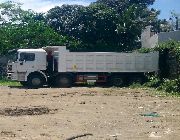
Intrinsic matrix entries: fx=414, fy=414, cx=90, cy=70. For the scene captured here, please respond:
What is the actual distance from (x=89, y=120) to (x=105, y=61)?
1704 cm

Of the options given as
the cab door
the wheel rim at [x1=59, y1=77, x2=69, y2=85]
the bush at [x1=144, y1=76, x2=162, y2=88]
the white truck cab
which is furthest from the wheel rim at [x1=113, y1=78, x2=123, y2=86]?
the cab door

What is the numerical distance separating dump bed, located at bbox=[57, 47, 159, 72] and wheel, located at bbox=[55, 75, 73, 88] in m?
0.49

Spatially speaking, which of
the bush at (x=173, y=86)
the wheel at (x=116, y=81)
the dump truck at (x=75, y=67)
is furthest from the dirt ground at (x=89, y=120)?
the wheel at (x=116, y=81)

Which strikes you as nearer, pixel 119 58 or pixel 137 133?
pixel 137 133

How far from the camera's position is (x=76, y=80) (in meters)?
29.1

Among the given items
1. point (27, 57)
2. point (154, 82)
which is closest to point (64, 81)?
point (27, 57)

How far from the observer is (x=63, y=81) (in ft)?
94.0

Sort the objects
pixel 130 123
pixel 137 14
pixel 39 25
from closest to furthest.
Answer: pixel 130 123 < pixel 39 25 < pixel 137 14

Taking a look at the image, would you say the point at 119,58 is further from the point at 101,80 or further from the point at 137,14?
the point at 137,14

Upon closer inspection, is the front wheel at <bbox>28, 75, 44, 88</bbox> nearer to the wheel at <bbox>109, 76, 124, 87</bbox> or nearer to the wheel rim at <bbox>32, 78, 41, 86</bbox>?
the wheel rim at <bbox>32, 78, 41, 86</bbox>

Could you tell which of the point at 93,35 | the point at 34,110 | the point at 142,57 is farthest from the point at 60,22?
the point at 34,110

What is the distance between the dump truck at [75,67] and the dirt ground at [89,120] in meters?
9.28

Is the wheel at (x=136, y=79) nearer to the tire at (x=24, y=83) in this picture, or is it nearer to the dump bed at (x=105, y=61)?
the dump bed at (x=105, y=61)

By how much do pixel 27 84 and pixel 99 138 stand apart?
756 inches
